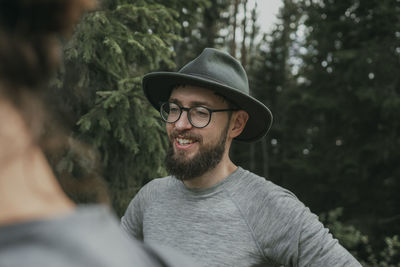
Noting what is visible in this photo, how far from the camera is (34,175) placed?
2.18 ft

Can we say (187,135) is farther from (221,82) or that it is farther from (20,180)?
(20,180)

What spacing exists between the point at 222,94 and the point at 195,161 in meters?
0.46

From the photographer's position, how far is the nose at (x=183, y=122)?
2.80 meters

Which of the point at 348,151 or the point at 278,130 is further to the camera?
the point at 278,130

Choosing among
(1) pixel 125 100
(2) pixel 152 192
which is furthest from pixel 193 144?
(1) pixel 125 100

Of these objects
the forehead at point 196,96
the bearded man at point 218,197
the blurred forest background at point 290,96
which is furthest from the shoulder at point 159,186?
the blurred forest background at point 290,96

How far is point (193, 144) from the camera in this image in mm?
2859

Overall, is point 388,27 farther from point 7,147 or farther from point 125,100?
point 7,147

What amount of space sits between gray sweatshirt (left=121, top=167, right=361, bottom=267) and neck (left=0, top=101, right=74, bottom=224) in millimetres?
1916

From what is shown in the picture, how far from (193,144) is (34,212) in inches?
88.2

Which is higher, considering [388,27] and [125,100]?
[388,27]

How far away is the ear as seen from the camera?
3.03 meters

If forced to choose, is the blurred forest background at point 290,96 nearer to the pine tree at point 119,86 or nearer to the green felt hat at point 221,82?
the pine tree at point 119,86

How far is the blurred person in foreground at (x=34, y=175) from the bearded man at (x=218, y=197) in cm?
186
